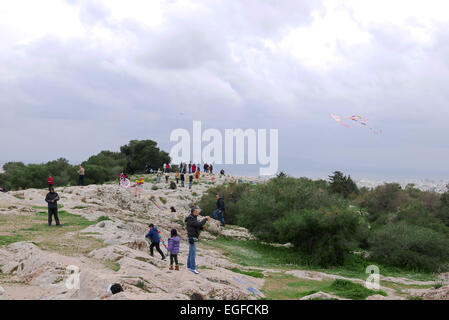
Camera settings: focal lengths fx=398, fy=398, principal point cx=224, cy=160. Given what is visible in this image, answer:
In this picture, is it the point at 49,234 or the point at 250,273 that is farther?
the point at 250,273

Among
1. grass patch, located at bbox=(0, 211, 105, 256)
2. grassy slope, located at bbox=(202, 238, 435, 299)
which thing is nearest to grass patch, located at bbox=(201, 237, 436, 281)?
grassy slope, located at bbox=(202, 238, 435, 299)

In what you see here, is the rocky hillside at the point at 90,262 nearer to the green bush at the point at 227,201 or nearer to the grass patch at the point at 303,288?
the grass patch at the point at 303,288

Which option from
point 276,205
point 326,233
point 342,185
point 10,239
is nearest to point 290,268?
point 326,233

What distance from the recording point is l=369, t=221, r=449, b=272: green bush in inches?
1044

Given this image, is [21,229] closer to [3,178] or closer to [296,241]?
[296,241]

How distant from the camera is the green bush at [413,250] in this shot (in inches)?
1044

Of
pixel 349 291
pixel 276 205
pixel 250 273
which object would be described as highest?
pixel 276 205

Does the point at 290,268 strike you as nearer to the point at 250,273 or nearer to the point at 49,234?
the point at 250,273

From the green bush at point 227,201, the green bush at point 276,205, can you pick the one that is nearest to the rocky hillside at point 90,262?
the green bush at point 276,205

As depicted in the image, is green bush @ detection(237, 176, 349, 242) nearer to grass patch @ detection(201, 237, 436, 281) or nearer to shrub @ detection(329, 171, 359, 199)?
grass patch @ detection(201, 237, 436, 281)

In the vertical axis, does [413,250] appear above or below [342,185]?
below

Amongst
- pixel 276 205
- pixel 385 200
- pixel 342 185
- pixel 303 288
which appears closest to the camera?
pixel 303 288

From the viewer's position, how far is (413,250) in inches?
1072
